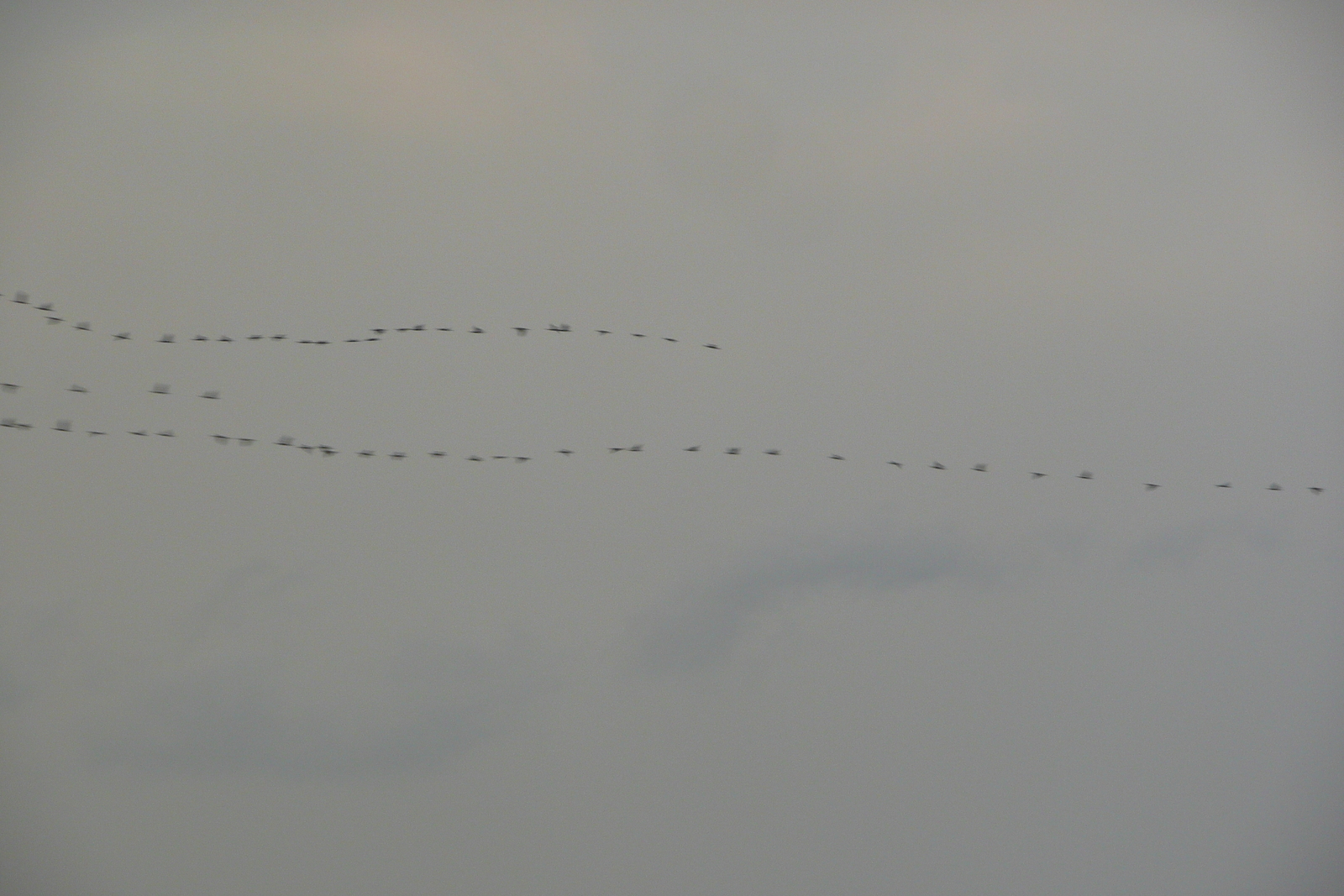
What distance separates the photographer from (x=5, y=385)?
46625 millimetres

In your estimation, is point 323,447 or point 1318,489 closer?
point 323,447

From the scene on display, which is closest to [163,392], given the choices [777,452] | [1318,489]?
[777,452]

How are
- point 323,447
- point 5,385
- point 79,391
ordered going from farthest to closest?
point 323,447 → point 79,391 → point 5,385

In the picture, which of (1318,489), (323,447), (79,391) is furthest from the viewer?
(1318,489)

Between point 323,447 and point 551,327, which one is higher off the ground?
point 551,327

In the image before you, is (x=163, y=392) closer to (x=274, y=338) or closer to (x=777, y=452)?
(x=274, y=338)

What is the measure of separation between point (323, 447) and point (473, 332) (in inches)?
252

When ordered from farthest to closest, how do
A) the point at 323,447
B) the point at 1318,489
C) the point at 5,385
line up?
the point at 1318,489 < the point at 323,447 < the point at 5,385

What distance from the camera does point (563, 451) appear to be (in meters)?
54.7

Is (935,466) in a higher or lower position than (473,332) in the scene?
lower

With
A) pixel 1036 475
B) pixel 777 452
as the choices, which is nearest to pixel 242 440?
pixel 777 452

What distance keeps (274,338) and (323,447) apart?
3.86m

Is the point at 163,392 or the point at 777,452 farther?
the point at 777,452

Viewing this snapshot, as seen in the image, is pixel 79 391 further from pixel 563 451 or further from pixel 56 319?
pixel 563 451
